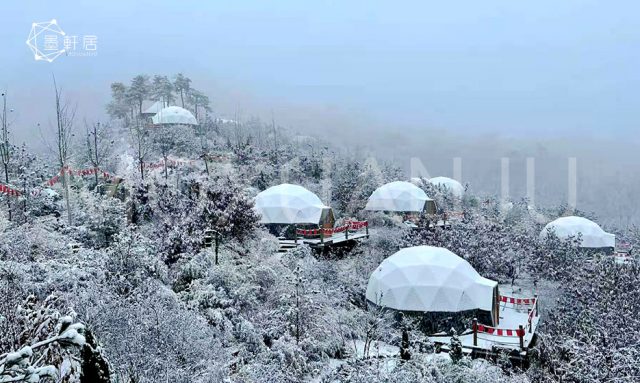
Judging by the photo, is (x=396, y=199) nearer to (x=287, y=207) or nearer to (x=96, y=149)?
(x=287, y=207)

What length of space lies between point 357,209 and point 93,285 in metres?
28.9

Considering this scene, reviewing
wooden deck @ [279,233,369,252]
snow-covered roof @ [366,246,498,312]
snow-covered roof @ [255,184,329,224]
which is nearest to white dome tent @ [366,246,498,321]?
snow-covered roof @ [366,246,498,312]

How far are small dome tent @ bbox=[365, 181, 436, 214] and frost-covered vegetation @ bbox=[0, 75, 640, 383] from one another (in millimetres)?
5041

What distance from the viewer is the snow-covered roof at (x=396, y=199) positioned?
39.6 metres

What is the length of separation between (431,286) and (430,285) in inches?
2.5

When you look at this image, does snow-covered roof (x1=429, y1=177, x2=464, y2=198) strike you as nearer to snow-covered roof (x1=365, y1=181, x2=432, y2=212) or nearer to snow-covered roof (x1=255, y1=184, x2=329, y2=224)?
snow-covered roof (x1=365, y1=181, x2=432, y2=212)

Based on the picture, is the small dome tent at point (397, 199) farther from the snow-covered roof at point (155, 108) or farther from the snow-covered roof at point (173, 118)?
the snow-covered roof at point (155, 108)

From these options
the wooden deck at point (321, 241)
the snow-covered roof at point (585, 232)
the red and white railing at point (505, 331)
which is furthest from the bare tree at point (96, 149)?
the snow-covered roof at point (585, 232)

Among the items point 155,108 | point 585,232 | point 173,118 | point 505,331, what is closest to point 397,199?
point 585,232

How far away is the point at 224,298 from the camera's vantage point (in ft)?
51.2

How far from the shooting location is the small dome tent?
39531 mm

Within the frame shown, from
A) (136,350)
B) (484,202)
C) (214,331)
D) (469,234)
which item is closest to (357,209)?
(469,234)

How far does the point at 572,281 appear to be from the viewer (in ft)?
73.8

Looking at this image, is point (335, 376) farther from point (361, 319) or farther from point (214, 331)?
point (361, 319)
